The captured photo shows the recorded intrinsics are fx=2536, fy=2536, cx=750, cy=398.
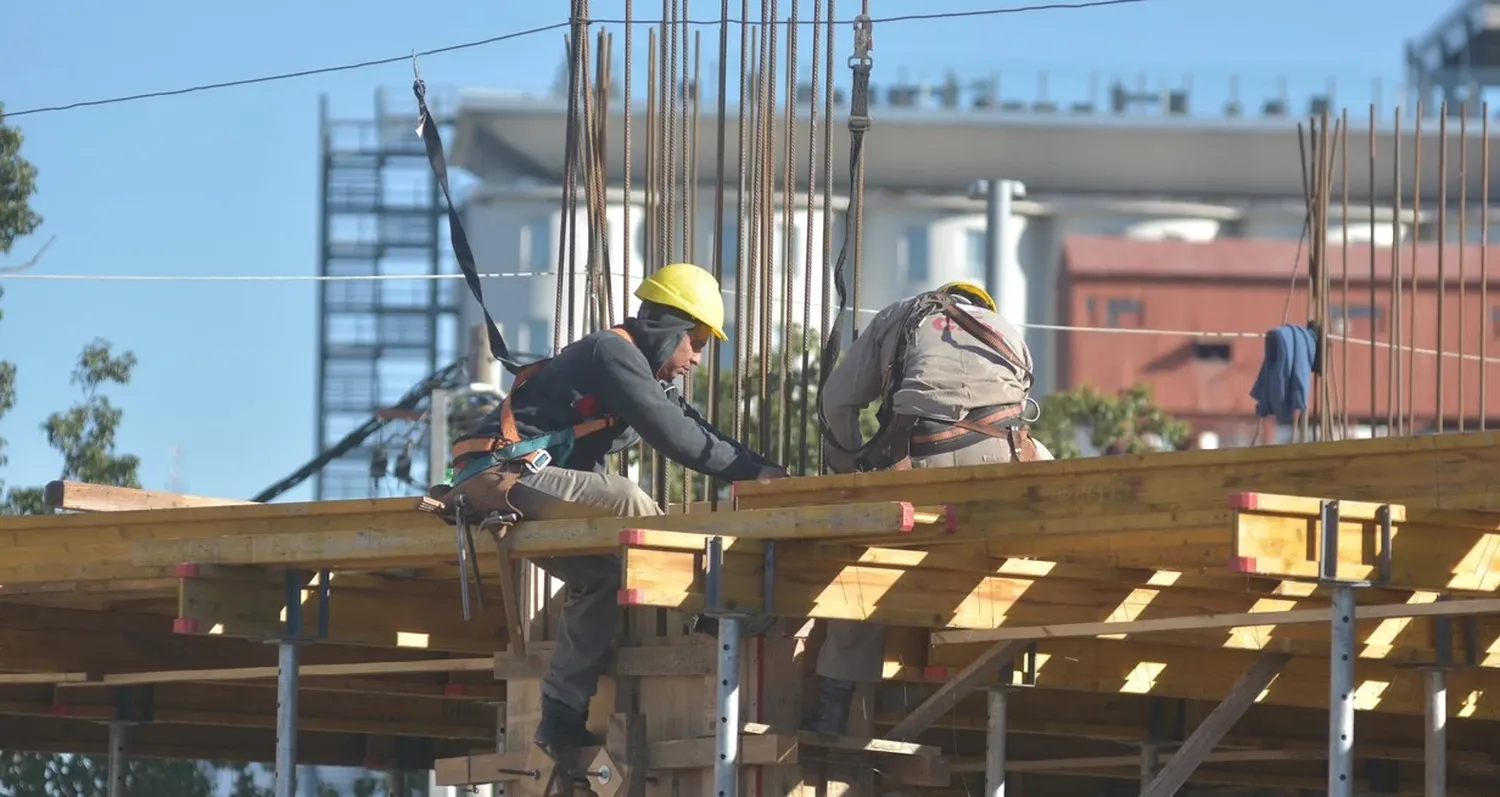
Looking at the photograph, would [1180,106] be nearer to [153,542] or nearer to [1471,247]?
[1471,247]

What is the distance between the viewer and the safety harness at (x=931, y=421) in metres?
10.8

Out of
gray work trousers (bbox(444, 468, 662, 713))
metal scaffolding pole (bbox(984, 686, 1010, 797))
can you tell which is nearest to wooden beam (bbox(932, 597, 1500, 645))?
metal scaffolding pole (bbox(984, 686, 1010, 797))

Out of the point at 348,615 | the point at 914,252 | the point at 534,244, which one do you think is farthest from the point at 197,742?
the point at 914,252

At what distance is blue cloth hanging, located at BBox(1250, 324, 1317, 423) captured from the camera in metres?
17.2

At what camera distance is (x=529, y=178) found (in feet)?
264

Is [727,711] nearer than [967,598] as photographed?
Yes

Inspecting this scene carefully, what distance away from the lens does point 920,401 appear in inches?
424

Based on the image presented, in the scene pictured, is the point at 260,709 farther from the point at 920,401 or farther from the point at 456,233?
the point at 920,401

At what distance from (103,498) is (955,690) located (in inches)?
200

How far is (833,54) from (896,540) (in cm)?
323

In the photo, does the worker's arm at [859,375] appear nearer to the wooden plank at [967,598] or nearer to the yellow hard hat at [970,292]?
the yellow hard hat at [970,292]

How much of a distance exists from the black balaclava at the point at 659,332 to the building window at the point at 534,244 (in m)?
65.9

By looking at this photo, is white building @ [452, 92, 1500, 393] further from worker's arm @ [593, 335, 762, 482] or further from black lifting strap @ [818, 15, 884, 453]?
worker's arm @ [593, 335, 762, 482]

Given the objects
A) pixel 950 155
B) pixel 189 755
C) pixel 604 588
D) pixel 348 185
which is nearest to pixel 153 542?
pixel 604 588
